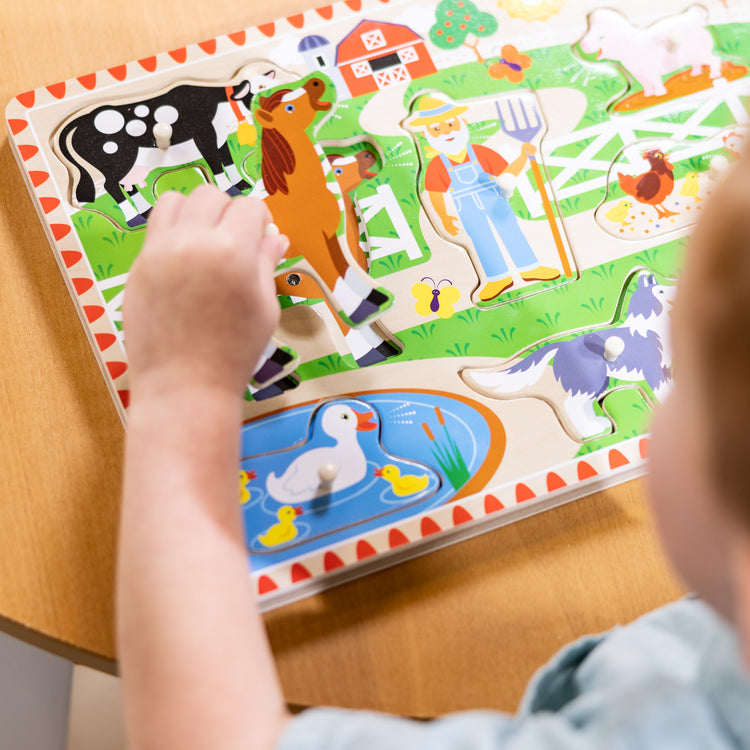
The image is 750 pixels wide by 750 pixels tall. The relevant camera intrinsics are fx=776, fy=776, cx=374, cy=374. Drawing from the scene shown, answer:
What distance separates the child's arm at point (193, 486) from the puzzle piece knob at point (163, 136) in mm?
116

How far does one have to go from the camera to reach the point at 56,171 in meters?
0.60

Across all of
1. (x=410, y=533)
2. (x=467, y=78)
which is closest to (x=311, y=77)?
(x=467, y=78)

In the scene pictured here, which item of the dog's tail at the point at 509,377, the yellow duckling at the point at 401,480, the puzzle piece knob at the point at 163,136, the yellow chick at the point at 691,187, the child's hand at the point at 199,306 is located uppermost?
the puzzle piece knob at the point at 163,136

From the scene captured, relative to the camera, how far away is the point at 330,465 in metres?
0.52

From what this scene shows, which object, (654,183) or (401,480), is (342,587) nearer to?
(401,480)

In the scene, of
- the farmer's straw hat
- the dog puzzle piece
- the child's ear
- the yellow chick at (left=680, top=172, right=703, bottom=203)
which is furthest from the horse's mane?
the child's ear

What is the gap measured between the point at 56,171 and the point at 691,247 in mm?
486

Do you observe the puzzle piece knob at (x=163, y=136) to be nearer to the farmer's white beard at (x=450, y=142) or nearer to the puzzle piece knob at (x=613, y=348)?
the farmer's white beard at (x=450, y=142)

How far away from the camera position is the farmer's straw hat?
0.65 meters

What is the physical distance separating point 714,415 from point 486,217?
1.17ft

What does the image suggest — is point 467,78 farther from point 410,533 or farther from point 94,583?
point 94,583

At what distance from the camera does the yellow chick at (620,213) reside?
629mm

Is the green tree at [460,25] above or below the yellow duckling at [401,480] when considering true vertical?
above

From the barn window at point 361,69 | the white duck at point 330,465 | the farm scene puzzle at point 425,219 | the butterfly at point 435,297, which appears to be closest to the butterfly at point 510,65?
the farm scene puzzle at point 425,219
